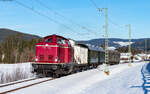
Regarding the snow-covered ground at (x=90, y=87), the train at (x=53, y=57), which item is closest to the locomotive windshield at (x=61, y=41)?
the train at (x=53, y=57)

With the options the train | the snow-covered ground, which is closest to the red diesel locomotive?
the train

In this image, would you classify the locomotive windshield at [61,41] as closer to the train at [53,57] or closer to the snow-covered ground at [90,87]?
the train at [53,57]

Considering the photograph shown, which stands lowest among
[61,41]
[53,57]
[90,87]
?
[90,87]

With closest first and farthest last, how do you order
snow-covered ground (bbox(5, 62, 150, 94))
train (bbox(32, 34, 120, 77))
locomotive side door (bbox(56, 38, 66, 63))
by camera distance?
snow-covered ground (bbox(5, 62, 150, 94))
train (bbox(32, 34, 120, 77))
locomotive side door (bbox(56, 38, 66, 63))

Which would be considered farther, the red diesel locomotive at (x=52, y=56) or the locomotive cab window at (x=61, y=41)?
the locomotive cab window at (x=61, y=41)

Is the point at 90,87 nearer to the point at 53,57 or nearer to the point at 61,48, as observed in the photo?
the point at 53,57

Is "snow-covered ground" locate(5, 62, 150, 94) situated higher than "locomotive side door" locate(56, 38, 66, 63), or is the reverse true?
"locomotive side door" locate(56, 38, 66, 63)

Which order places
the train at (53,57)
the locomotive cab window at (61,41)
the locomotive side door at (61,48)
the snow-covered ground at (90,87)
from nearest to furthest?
the snow-covered ground at (90,87) < the train at (53,57) < the locomotive side door at (61,48) < the locomotive cab window at (61,41)

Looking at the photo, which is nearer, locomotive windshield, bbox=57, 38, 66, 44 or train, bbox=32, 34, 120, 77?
train, bbox=32, 34, 120, 77

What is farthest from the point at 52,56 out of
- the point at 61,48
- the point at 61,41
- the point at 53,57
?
the point at 61,41

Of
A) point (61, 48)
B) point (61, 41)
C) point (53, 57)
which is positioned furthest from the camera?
point (61, 41)

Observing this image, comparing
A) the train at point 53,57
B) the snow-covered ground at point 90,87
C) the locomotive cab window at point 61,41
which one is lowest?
the snow-covered ground at point 90,87

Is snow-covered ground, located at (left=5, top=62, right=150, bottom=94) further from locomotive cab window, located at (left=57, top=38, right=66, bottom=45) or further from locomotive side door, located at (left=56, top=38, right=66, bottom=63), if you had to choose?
locomotive cab window, located at (left=57, top=38, right=66, bottom=45)

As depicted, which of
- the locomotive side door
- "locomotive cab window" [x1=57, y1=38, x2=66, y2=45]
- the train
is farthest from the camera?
"locomotive cab window" [x1=57, y1=38, x2=66, y2=45]
